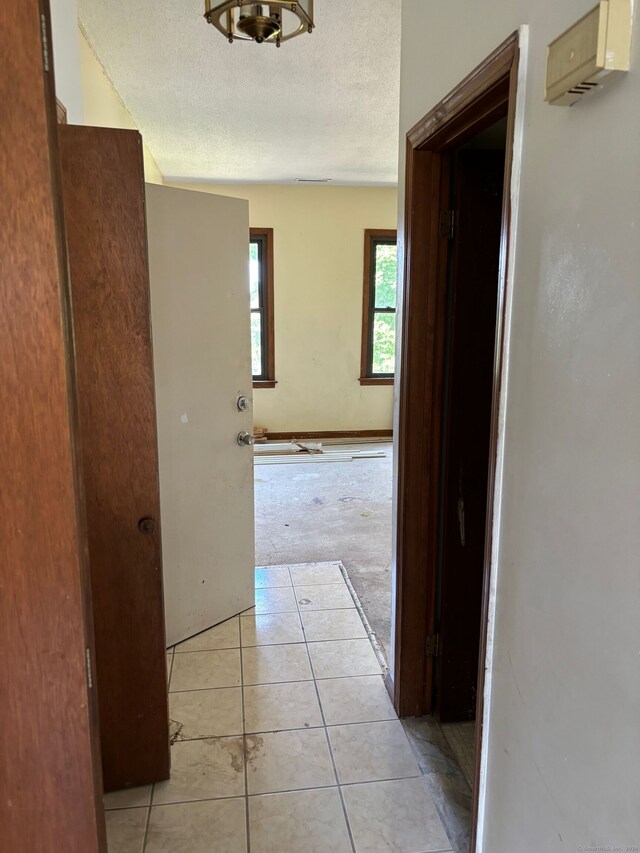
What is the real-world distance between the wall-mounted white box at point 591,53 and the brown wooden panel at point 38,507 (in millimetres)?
711

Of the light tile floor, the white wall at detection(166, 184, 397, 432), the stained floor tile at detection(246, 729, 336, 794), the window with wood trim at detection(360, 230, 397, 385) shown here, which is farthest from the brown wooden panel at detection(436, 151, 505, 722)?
the white wall at detection(166, 184, 397, 432)

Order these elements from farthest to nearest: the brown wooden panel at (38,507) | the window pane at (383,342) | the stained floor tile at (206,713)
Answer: the window pane at (383,342) < the stained floor tile at (206,713) < the brown wooden panel at (38,507)

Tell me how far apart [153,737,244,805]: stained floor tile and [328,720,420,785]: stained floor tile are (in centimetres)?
A: 33

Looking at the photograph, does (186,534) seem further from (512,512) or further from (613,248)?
(613,248)

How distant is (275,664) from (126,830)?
885mm

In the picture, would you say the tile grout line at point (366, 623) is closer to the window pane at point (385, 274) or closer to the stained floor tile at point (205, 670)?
the stained floor tile at point (205, 670)

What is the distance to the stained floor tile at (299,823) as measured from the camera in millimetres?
1592

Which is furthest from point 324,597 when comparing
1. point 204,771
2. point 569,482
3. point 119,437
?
point 569,482

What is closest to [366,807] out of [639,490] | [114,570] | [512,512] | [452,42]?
[114,570]

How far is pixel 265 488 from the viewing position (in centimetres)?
489

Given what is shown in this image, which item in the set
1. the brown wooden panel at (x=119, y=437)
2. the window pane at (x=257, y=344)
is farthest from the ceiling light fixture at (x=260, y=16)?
the window pane at (x=257, y=344)

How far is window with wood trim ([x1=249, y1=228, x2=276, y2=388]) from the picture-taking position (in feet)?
20.4

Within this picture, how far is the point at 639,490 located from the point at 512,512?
38cm

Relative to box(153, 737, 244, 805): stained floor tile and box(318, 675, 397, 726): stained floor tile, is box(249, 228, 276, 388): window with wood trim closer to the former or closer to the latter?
box(318, 675, 397, 726): stained floor tile
